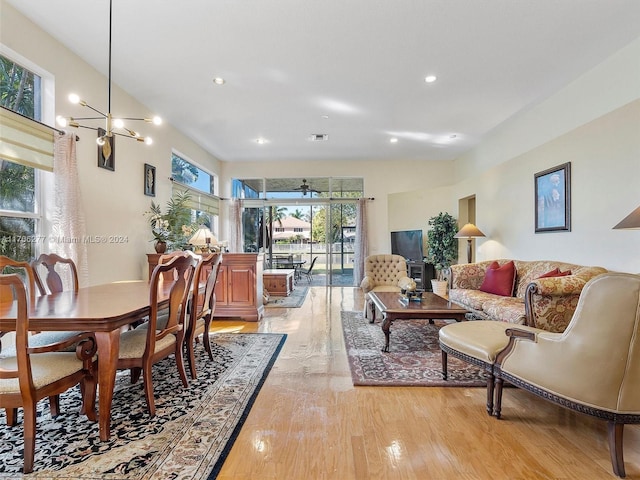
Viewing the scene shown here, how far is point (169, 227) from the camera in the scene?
4613mm

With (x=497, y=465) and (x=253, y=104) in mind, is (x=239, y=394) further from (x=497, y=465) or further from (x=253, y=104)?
(x=253, y=104)

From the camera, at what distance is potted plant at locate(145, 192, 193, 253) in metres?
4.52

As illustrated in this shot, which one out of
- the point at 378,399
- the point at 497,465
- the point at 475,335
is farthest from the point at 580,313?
the point at 378,399

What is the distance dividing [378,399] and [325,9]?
3.17 meters

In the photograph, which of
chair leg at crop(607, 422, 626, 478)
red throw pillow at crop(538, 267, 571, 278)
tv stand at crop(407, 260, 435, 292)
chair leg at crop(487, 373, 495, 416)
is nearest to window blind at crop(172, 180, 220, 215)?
tv stand at crop(407, 260, 435, 292)

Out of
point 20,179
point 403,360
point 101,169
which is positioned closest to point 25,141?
point 20,179

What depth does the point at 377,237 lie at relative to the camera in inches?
311

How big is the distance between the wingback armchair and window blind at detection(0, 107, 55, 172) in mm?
4241

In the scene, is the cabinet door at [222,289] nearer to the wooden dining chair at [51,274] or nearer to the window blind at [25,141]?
the wooden dining chair at [51,274]

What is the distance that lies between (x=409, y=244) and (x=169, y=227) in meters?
5.18

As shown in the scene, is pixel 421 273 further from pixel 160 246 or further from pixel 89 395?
pixel 89 395

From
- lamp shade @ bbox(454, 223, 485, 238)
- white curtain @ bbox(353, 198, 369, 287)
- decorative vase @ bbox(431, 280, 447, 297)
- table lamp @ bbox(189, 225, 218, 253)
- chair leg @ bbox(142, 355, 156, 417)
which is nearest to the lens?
chair leg @ bbox(142, 355, 156, 417)

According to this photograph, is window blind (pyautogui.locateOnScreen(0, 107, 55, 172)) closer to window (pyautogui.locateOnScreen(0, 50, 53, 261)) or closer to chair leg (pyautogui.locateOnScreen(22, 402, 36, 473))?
window (pyautogui.locateOnScreen(0, 50, 53, 261))

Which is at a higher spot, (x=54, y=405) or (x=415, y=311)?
(x=415, y=311)
